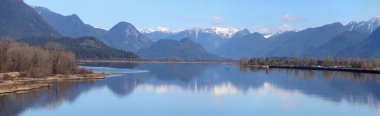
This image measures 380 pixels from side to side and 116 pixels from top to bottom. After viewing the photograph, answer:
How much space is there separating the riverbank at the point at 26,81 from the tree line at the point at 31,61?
2055mm

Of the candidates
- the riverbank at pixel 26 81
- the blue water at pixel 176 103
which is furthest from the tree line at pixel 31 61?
the blue water at pixel 176 103

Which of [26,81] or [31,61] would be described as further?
[31,61]

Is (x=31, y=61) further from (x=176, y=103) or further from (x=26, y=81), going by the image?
(x=176, y=103)

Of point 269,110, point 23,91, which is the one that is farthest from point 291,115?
point 23,91

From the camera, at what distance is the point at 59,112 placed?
4897 cm

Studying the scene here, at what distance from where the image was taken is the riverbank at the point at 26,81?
6457 centimetres

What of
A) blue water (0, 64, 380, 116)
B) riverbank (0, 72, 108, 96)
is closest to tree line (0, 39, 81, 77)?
riverbank (0, 72, 108, 96)

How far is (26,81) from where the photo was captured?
79188 millimetres

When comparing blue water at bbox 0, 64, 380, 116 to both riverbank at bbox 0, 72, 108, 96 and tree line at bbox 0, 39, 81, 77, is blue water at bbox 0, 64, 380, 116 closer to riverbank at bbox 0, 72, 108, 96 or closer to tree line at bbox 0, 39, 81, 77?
riverbank at bbox 0, 72, 108, 96

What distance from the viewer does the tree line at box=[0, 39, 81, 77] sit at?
90.5 m

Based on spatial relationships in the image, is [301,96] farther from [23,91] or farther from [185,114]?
[23,91]

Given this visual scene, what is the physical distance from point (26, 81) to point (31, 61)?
17.9 metres

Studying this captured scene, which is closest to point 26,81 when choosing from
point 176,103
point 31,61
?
point 31,61

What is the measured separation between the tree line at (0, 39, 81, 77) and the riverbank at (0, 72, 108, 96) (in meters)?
2.06
